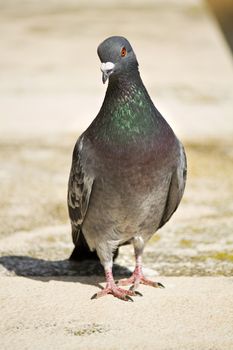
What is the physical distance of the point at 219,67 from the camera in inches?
460

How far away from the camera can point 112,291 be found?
5.32 metres

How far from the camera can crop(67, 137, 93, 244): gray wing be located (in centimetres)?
514

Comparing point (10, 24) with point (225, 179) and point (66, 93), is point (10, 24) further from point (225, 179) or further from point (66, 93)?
point (225, 179)

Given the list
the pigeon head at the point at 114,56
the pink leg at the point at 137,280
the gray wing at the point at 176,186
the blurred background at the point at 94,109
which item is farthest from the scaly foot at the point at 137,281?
the pigeon head at the point at 114,56

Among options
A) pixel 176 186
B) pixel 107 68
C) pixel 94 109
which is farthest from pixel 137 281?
pixel 94 109

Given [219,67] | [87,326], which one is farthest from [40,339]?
[219,67]

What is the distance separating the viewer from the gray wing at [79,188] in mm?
5139

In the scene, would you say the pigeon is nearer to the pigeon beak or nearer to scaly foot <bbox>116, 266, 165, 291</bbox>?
the pigeon beak

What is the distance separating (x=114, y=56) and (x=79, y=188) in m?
0.81

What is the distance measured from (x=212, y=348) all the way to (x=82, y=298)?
106 centimetres

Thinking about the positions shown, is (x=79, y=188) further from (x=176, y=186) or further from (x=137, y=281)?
(x=137, y=281)

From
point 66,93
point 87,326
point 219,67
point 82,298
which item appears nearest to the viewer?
point 87,326

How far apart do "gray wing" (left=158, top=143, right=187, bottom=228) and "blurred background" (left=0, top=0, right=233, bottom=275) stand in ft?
1.86

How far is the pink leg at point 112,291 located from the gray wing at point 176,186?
0.48 metres
